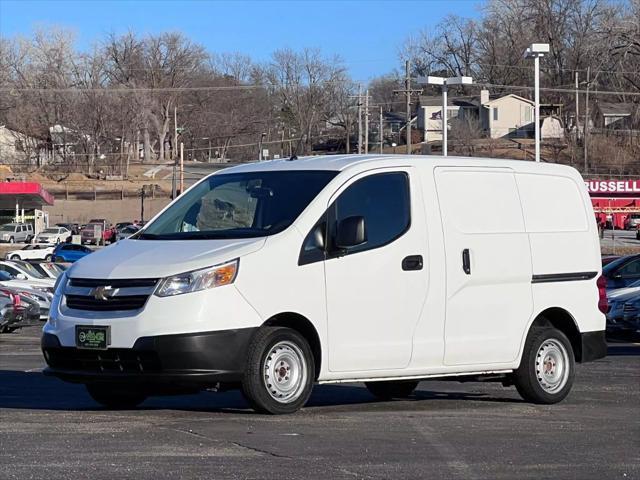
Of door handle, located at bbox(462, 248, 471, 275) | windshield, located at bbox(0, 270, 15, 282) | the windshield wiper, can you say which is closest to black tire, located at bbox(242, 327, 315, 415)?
the windshield wiper

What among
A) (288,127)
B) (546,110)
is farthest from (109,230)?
(546,110)

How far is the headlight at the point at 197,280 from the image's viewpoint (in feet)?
28.3

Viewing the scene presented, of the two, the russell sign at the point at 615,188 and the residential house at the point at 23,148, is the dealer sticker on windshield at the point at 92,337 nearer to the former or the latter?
the russell sign at the point at 615,188

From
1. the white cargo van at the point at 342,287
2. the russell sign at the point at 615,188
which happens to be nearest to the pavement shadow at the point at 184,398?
the white cargo van at the point at 342,287

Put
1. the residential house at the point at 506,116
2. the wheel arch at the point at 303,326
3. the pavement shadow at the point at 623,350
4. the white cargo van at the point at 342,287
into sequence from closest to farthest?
the white cargo van at the point at 342,287 → the wheel arch at the point at 303,326 → the pavement shadow at the point at 623,350 → the residential house at the point at 506,116

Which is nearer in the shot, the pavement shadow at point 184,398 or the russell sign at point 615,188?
the pavement shadow at point 184,398

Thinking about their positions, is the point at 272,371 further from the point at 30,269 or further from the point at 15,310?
the point at 30,269

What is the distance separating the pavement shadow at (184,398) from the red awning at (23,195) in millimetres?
62406

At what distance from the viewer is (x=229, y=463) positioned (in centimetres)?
713

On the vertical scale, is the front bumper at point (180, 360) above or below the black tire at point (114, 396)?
above

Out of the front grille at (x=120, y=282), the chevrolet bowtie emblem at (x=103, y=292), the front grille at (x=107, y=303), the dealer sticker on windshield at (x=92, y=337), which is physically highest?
the front grille at (x=120, y=282)

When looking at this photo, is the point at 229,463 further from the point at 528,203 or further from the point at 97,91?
the point at 97,91

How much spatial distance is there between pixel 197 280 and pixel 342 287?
1314 mm

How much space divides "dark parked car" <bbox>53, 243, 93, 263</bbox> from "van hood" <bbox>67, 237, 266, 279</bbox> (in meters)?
43.3
